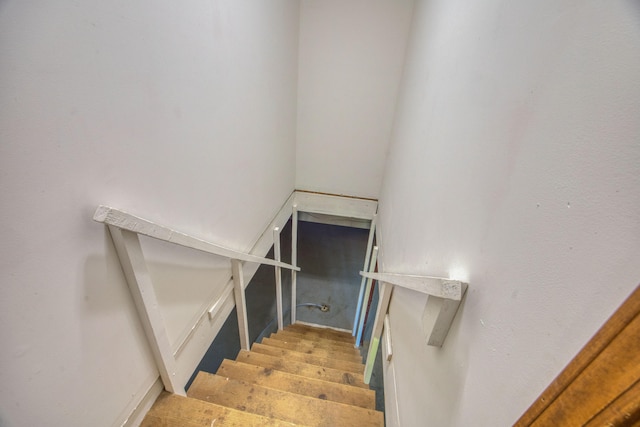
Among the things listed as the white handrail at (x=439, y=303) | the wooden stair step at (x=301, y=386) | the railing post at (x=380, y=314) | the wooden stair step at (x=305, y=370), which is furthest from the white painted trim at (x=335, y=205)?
the white handrail at (x=439, y=303)

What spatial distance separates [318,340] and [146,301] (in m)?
2.90

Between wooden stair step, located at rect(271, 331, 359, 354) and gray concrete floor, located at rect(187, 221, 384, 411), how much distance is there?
0.44m

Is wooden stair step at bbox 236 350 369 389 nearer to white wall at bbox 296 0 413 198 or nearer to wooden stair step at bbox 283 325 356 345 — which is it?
wooden stair step at bbox 283 325 356 345

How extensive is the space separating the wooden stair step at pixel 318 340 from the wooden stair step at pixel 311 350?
195 mm

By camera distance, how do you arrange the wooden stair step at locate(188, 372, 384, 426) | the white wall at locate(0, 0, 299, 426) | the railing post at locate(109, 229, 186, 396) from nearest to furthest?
the white wall at locate(0, 0, 299, 426) → the railing post at locate(109, 229, 186, 396) → the wooden stair step at locate(188, 372, 384, 426)

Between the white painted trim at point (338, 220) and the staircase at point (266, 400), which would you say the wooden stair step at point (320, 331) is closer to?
the white painted trim at point (338, 220)

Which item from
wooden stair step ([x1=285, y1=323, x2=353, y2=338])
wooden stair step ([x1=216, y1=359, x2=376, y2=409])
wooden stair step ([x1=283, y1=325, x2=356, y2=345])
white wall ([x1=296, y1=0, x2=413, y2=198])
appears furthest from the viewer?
wooden stair step ([x1=285, y1=323, x2=353, y2=338])

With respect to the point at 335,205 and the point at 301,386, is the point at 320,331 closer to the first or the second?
the point at 335,205

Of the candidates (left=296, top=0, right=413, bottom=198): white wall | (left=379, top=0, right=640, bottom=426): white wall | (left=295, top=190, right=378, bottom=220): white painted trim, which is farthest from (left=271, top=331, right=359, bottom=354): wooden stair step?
(left=379, top=0, right=640, bottom=426): white wall

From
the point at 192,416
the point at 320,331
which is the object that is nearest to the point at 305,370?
the point at 192,416

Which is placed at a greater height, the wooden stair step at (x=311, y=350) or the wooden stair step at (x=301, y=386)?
the wooden stair step at (x=301, y=386)

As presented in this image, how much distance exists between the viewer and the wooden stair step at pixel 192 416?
3.67 feet

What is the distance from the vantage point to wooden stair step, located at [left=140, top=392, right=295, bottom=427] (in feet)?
3.67

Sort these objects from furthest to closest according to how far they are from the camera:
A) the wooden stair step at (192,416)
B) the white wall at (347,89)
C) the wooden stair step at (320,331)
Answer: the wooden stair step at (320,331)
the white wall at (347,89)
the wooden stair step at (192,416)
